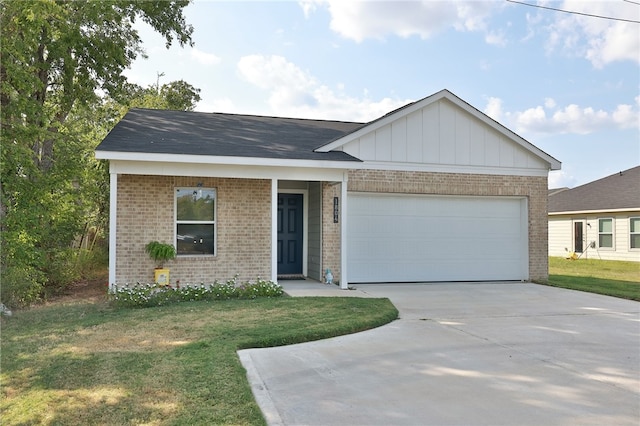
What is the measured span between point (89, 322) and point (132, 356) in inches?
93.9

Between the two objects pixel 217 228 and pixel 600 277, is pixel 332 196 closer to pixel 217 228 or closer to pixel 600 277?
pixel 217 228

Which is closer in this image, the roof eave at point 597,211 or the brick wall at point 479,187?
the brick wall at point 479,187

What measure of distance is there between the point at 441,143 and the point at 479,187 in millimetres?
1533

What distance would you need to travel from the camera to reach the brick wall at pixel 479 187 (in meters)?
12.5

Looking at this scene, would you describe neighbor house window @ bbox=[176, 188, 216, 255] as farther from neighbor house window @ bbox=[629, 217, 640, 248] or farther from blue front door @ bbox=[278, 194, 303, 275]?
neighbor house window @ bbox=[629, 217, 640, 248]

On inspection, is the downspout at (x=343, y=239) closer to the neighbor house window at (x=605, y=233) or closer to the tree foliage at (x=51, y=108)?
the tree foliage at (x=51, y=108)

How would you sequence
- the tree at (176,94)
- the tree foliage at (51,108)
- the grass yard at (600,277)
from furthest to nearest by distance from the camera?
the tree at (176,94)
the grass yard at (600,277)
the tree foliage at (51,108)

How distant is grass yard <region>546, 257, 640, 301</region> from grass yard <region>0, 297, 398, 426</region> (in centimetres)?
590

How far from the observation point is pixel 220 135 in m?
12.0

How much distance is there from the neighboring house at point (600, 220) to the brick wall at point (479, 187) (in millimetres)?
9805

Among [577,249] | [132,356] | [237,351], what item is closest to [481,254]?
[237,351]

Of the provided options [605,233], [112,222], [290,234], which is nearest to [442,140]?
[290,234]

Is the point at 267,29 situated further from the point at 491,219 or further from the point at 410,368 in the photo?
the point at 410,368

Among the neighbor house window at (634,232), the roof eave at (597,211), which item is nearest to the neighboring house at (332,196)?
the roof eave at (597,211)
